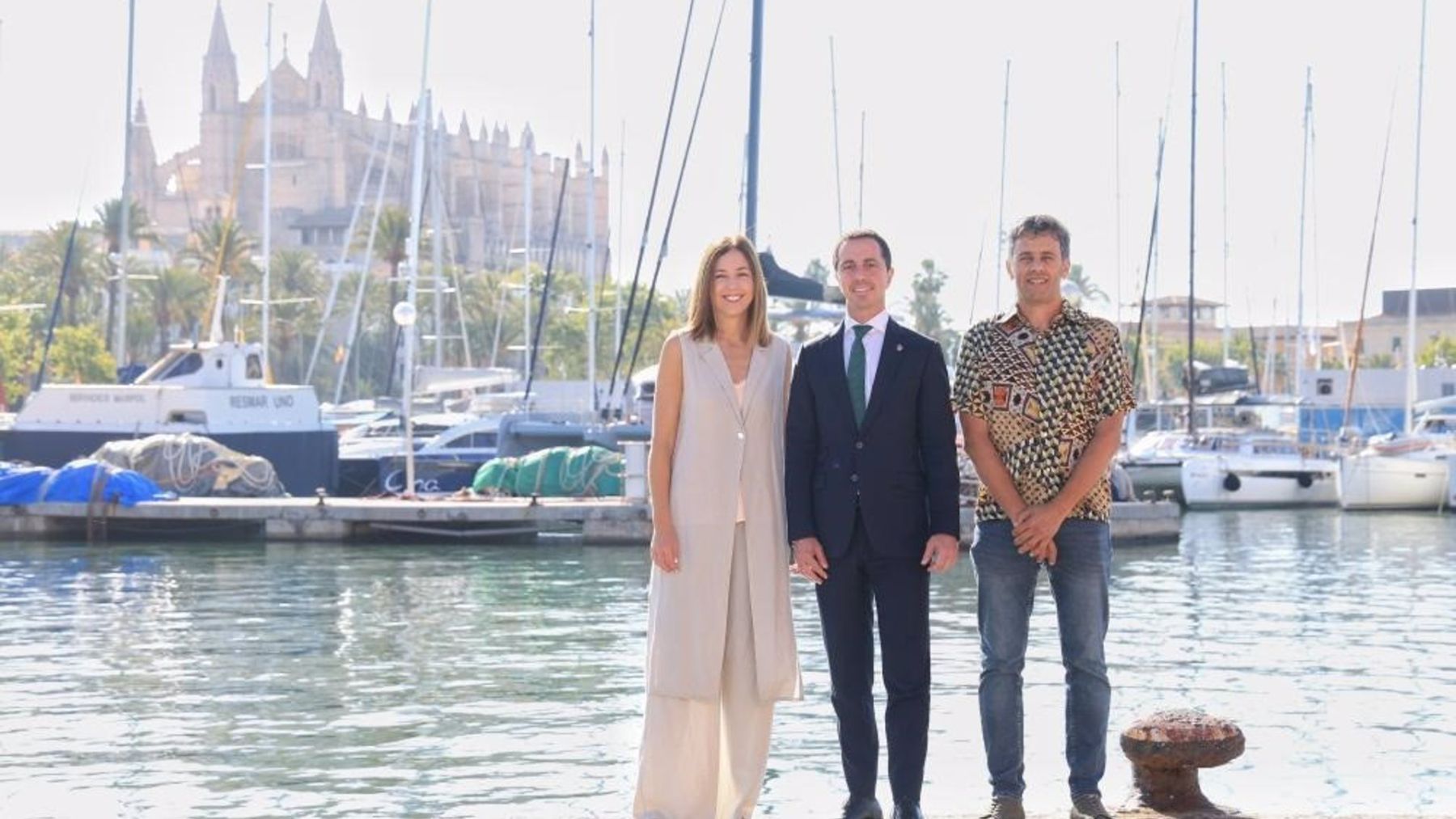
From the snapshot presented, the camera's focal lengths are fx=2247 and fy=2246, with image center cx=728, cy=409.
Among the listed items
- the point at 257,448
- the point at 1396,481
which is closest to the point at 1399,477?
the point at 1396,481

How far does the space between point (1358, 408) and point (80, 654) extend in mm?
49037

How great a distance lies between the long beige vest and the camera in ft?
23.4

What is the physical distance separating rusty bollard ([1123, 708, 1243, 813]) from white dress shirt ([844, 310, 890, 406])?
63.3 inches

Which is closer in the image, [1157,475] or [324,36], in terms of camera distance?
[1157,475]

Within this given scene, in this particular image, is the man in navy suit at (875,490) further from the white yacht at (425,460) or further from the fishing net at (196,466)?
the white yacht at (425,460)

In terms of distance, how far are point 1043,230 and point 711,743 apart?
77.7 inches

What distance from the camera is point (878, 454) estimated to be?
704cm

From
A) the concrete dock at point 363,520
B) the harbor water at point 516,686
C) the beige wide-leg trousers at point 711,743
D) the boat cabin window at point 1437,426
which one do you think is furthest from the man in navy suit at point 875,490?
the boat cabin window at point 1437,426

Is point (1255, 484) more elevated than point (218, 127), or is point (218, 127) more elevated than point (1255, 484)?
point (218, 127)

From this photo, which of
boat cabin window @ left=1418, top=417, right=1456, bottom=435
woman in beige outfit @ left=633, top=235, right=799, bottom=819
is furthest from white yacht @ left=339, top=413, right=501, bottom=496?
woman in beige outfit @ left=633, top=235, right=799, bottom=819

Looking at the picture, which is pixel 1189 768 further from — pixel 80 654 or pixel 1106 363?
pixel 80 654

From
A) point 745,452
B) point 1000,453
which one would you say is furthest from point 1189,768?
point 745,452

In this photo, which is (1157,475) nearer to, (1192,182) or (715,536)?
(1192,182)

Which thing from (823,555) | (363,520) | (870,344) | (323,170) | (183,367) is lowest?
(363,520)
